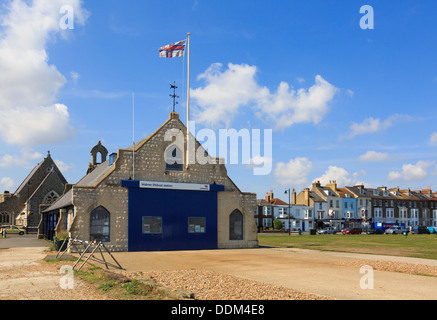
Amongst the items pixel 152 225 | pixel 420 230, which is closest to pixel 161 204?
pixel 152 225

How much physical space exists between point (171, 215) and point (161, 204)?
1116 mm

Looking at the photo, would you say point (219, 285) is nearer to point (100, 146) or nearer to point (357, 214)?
point (100, 146)

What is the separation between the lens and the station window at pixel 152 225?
2877cm

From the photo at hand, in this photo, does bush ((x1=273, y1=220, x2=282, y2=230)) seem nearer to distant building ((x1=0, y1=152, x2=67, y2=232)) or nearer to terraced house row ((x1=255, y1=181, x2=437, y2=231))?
terraced house row ((x1=255, y1=181, x2=437, y2=231))

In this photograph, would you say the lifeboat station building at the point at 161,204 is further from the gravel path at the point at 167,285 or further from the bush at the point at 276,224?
the bush at the point at 276,224

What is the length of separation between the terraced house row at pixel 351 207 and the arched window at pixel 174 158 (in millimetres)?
62053

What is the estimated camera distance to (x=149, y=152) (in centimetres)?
2930

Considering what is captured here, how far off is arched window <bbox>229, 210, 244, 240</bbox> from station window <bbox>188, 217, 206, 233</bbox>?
2525 millimetres

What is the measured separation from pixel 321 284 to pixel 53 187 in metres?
65.9

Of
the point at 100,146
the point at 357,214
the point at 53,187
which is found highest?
the point at 100,146

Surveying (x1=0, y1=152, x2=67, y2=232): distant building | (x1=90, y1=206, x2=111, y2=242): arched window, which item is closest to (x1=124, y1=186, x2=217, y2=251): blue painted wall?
(x1=90, y1=206, x2=111, y2=242): arched window

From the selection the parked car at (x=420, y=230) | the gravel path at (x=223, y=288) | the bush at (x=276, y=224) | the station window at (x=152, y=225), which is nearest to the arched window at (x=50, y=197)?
the bush at (x=276, y=224)
